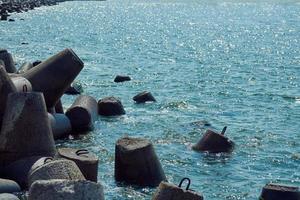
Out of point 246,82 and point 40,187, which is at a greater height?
point 40,187

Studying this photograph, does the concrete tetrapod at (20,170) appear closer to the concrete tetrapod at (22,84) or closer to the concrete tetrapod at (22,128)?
the concrete tetrapod at (22,128)

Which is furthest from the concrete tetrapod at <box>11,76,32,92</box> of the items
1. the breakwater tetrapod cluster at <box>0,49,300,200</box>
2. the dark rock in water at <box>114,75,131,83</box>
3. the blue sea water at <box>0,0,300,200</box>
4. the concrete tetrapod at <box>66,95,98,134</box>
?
the dark rock in water at <box>114,75,131,83</box>

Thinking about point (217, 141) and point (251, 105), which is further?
point (251, 105)

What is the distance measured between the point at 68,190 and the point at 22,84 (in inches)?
313

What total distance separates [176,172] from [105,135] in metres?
3.92

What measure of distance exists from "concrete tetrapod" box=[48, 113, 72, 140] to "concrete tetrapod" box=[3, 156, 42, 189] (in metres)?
3.90

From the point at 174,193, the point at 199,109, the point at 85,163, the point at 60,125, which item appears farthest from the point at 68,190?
the point at 199,109

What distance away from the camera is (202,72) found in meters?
42.4

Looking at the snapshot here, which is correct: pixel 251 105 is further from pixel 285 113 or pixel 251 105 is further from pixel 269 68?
pixel 269 68

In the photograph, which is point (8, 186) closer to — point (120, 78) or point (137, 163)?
point (137, 163)

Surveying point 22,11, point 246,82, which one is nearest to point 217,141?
point 246,82

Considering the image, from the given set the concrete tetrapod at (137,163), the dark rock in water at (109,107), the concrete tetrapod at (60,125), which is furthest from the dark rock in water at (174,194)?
the dark rock in water at (109,107)

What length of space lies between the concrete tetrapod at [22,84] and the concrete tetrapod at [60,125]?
113 centimetres

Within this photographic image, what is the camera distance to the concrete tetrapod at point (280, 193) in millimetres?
12664
